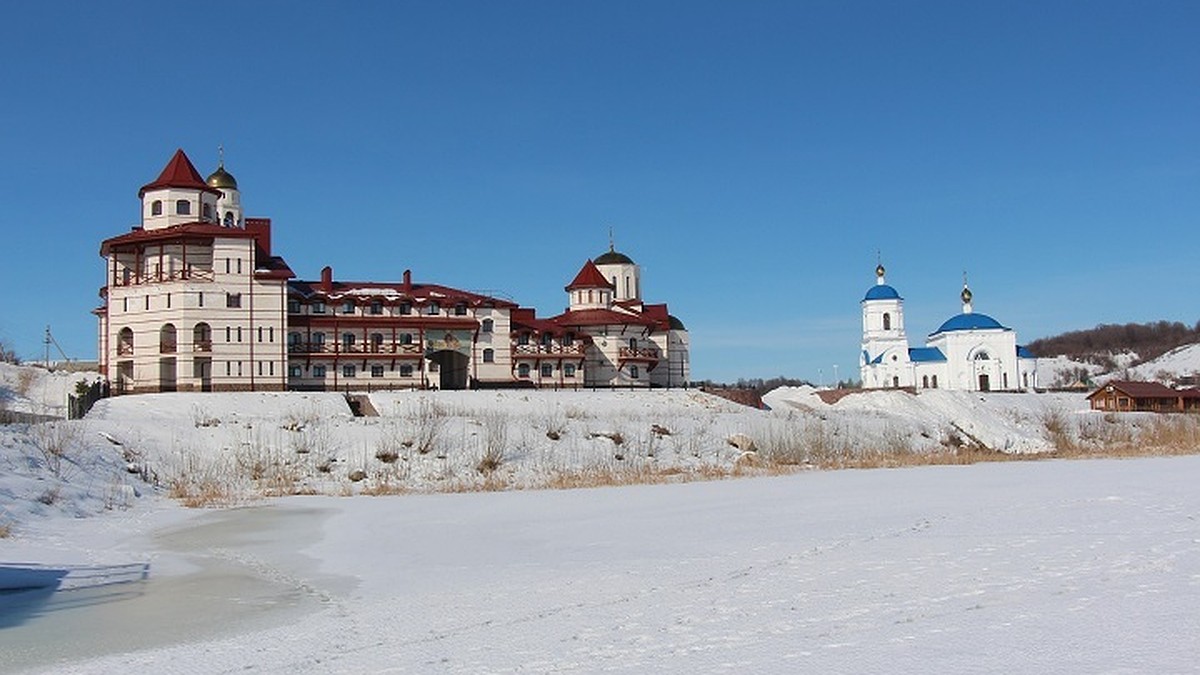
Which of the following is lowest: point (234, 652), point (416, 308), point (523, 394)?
point (234, 652)

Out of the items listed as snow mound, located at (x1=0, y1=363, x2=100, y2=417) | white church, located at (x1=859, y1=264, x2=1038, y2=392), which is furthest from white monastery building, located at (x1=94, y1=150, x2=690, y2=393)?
white church, located at (x1=859, y1=264, x2=1038, y2=392)

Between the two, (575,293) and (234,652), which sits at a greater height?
(575,293)

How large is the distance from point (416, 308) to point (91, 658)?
5022cm

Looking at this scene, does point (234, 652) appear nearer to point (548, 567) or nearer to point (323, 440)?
point (548, 567)

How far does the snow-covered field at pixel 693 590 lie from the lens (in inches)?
254

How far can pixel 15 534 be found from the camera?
13.9 m

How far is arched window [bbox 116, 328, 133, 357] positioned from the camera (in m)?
49.8

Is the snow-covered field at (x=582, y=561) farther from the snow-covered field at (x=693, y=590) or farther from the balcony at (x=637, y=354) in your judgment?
the balcony at (x=637, y=354)

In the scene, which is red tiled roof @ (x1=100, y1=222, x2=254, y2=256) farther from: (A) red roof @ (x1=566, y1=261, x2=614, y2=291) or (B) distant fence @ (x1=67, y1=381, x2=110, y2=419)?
(A) red roof @ (x1=566, y1=261, x2=614, y2=291)

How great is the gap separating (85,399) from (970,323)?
63.1 metres

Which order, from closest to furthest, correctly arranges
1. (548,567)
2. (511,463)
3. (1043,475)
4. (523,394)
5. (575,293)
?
(548,567) → (1043,475) → (511,463) → (523,394) → (575,293)

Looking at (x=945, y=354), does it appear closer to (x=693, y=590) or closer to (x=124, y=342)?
(x=124, y=342)

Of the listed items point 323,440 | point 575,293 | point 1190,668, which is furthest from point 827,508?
point 575,293

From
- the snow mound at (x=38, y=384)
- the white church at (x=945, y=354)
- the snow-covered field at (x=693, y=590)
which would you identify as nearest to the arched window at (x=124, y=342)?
→ the snow mound at (x=38, y=384)
